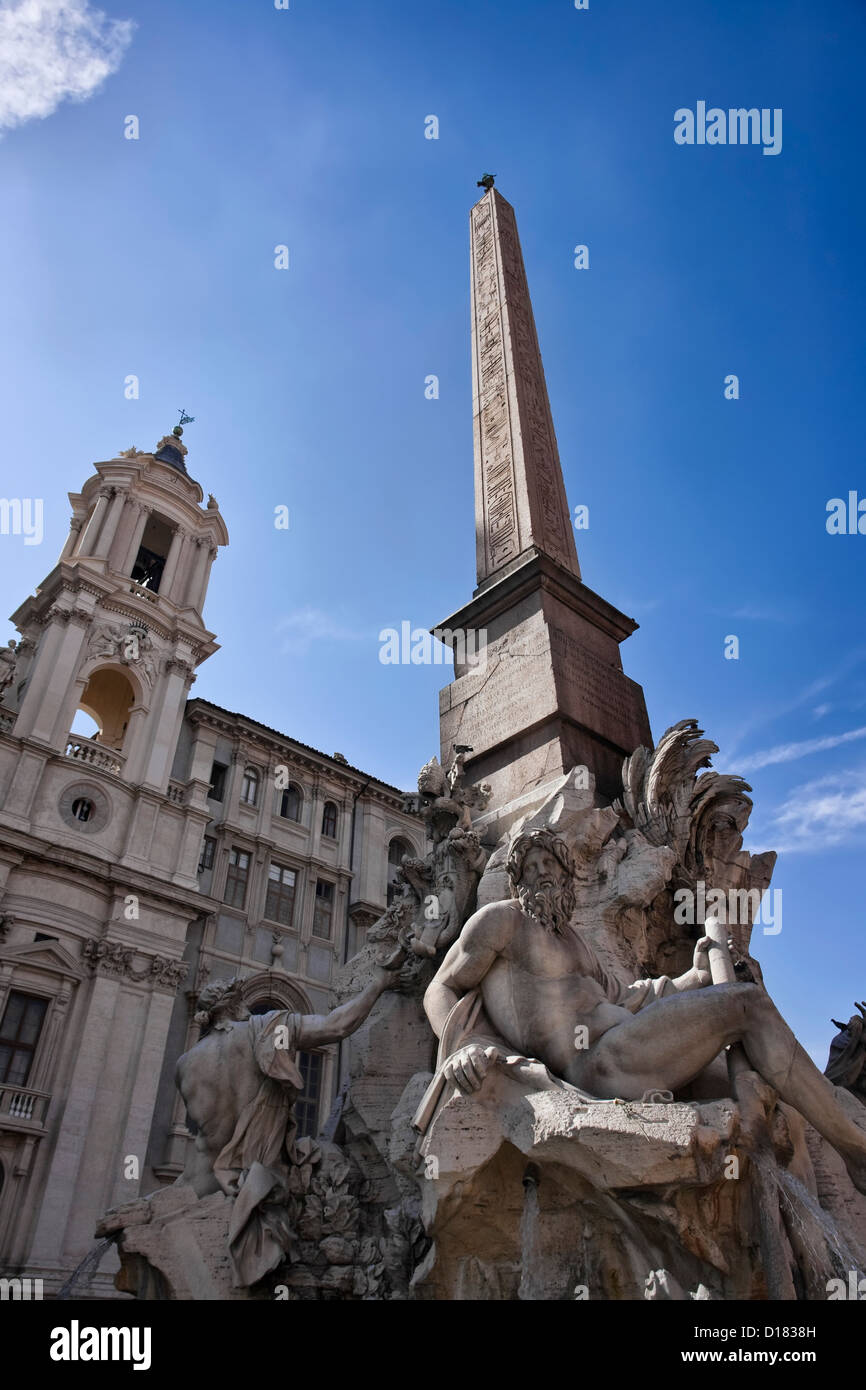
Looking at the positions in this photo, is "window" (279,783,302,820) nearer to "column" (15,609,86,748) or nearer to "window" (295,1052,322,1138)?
"column" (15,609,86,748)

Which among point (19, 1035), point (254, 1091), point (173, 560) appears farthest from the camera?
point (173, 560)

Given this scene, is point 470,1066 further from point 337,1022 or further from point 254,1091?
point 254,1091

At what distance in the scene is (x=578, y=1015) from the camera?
4160 mm

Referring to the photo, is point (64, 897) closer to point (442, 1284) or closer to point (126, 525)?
point (126, 525)

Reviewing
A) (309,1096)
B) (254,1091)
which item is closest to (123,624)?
(309,1096)

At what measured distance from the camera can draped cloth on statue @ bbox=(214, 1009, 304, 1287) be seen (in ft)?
15.4

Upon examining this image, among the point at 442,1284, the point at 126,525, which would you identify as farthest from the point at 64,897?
the point at 442,1284

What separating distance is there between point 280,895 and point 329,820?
3215 millimetres

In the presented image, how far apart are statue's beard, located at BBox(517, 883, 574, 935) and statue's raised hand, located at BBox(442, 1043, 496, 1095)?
71 centimetres

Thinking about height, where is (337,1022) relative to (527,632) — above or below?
below

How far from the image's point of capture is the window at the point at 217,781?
80.0 feet

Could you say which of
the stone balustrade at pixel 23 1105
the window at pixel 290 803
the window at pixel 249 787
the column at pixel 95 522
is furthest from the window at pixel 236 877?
the column at pixel 95 522
